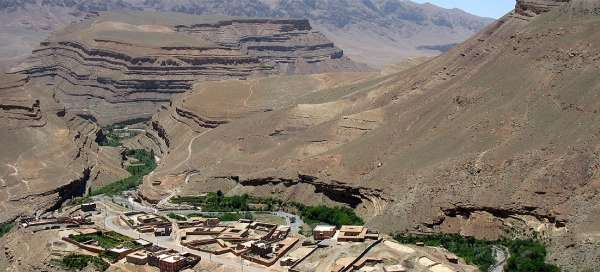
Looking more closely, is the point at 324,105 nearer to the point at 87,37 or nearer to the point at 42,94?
the point at 42,94

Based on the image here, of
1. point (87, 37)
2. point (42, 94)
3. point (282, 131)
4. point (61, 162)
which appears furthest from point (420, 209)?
point (87, 37)

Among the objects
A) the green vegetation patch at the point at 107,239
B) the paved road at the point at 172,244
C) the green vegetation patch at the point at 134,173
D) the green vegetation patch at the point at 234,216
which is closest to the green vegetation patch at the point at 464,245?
the paved road at the point at 172,244

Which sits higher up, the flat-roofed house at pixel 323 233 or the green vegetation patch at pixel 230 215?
the flat-roofed house at pixel 323 233

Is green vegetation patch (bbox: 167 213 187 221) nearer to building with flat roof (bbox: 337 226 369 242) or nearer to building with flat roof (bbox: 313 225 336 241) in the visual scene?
building with flat roof (bbox: 313 225 336 241)

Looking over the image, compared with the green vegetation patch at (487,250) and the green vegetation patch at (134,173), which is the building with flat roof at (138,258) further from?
the green vegetation patch at (134,173)

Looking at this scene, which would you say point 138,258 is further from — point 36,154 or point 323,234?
point 36,154

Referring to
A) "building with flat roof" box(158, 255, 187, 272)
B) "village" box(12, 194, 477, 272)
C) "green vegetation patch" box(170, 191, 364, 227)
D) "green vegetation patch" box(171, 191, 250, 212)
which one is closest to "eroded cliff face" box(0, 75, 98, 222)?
"green vegetation patch" box(171, 191, 250, 212)
